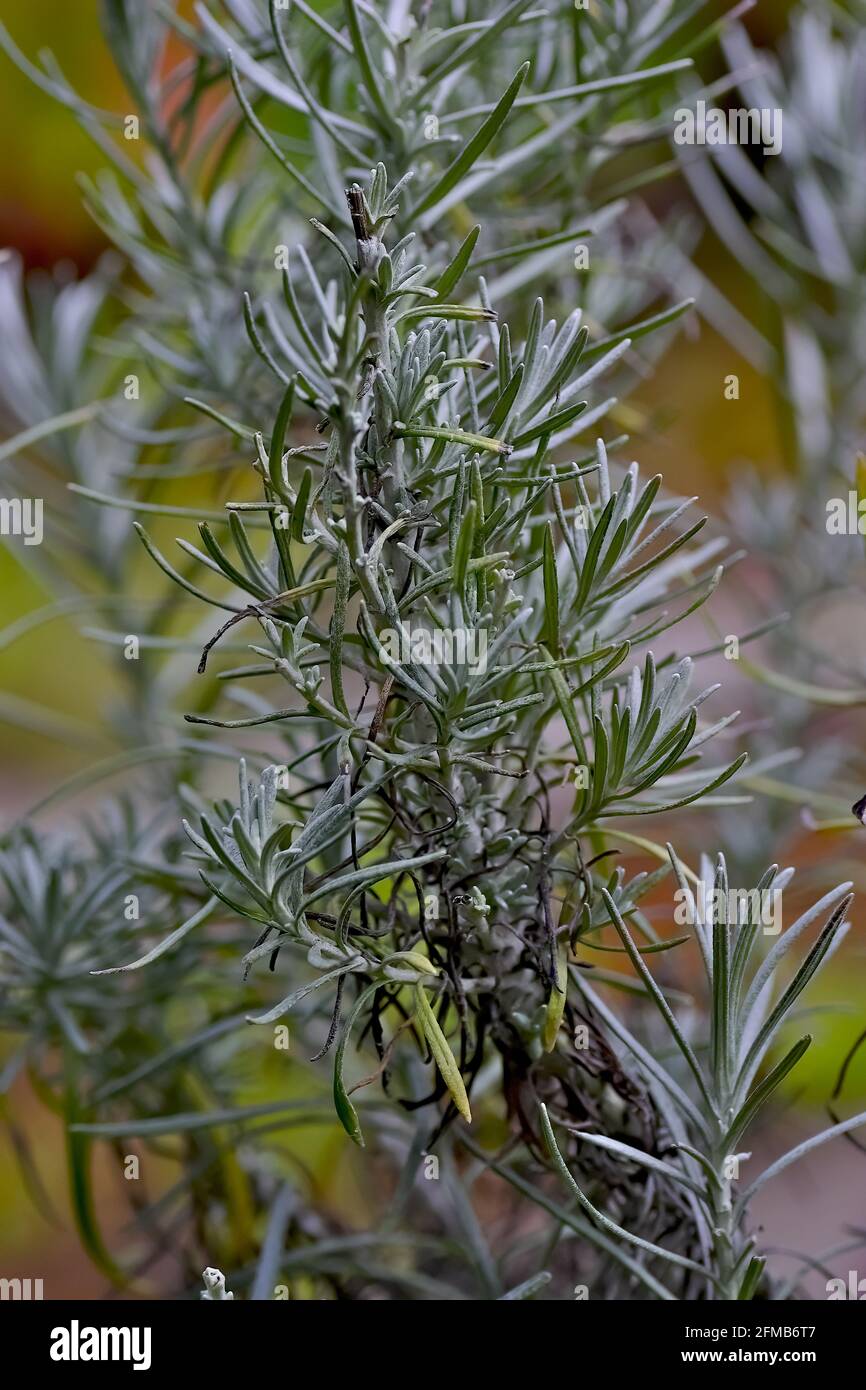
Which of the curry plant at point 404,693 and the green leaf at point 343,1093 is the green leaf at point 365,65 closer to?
the curry plant at point 404,693

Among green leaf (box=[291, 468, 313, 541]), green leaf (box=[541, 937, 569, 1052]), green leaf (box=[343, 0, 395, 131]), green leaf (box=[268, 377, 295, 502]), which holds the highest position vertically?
green leaf (box=[343, 0, 395, 131])

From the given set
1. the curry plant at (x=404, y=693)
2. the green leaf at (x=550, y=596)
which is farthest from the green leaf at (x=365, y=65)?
the green leaf at (x=550, y=596)

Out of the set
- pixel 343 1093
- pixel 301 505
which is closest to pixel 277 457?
pixel 301 505

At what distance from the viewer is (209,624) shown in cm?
46

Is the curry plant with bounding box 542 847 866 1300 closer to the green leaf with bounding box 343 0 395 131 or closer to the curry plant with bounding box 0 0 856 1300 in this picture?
the curry plant with bounding box 0 0 856 1300

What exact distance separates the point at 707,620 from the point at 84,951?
20 cm

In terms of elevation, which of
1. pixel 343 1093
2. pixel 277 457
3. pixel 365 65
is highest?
pixel 365 65

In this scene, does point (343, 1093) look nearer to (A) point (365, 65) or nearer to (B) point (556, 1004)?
(B) point (556, 1004)

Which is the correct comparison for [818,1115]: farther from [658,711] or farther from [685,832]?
[658,711]

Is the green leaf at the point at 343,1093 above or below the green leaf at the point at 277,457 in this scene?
below

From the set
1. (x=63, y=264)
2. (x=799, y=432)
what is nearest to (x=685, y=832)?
(x=799, y=432)

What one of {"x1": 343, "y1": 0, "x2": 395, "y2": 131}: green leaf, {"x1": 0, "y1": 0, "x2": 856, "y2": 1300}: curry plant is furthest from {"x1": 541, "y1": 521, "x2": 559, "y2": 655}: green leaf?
{"x1": 343, "y1": 0, "x2": 395, "y2": 131}: green leaf

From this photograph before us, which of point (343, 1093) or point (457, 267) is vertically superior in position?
point (457, 267)

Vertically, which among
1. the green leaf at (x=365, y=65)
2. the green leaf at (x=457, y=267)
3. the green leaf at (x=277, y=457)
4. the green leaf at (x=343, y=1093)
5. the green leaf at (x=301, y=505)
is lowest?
the green leaf at (x=343, y=1093)
